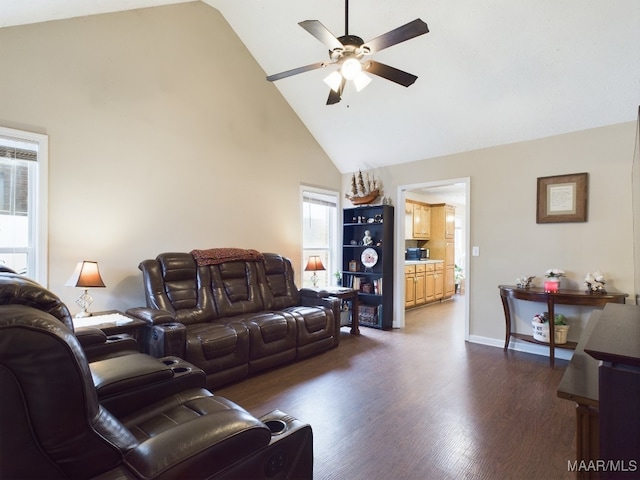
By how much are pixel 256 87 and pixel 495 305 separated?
169 inches

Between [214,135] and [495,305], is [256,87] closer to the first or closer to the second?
[214,135]

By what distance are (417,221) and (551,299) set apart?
3989mm

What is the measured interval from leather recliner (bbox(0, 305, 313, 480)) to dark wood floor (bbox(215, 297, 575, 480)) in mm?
1004

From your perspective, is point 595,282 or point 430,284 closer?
point 595,282

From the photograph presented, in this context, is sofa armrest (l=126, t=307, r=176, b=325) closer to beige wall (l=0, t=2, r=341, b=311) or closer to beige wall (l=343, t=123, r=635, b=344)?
beige wall (l=0, t=2, r=341, b=311)

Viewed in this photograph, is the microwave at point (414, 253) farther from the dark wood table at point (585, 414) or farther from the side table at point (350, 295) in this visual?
the dark wood table at point (585, 414)

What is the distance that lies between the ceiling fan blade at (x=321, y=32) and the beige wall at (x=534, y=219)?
2867mm

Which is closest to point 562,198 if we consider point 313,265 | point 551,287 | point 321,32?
point 551,287

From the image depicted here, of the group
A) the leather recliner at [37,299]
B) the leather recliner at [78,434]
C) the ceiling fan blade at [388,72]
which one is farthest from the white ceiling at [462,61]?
the leather recliner at [78,434]

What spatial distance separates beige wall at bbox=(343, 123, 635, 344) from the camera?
345 cm

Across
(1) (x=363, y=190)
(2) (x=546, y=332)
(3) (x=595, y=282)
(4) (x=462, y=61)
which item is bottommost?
(2) (x=546, y=332)

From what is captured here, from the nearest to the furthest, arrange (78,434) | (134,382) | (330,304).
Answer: (78,434) → (134,382) → (330,304)

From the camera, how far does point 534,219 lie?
13.0 ft

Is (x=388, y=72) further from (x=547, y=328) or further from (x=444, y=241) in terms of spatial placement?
(x=444, y=241)
